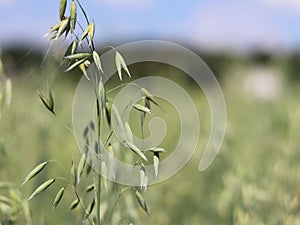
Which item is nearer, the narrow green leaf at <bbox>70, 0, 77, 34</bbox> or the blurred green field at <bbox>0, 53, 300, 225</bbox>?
the narrow green leaf at <bbox>70, 0, 77, 34</bbox>

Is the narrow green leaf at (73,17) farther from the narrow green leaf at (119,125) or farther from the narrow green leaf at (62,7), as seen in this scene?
the narrow green leaf at (119,125)

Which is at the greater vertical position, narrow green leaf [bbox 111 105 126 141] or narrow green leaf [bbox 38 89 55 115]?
narrow green leaf [bbox 38 89 55 115]

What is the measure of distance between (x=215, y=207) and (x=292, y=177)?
9.5 inches

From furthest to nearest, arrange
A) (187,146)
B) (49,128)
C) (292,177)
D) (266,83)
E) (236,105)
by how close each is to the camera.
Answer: (266,83)
(236,105)
(187,146)
(49,128)
(292,177)

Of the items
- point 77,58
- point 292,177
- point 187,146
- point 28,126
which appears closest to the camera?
point 77,58

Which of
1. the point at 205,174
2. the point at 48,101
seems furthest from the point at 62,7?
the point at 205,174

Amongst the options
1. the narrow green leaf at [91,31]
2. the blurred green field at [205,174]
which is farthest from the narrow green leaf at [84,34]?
the blurred green field at [205,174]

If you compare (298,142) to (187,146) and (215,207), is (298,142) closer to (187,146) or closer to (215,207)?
(187,146)

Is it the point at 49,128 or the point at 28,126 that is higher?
the point at 49,128

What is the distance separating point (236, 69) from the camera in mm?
5297

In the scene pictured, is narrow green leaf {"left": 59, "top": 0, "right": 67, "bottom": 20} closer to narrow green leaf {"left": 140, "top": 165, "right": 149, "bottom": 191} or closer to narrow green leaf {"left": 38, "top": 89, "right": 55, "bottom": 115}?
narrow green leaf {"left": 38, "top": 89, "right": 55, "bottom": 115}

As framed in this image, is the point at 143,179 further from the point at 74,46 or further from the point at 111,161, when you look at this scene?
the point at 74,46

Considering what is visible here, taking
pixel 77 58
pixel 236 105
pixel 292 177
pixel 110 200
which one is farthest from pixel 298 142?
pixel 236 105

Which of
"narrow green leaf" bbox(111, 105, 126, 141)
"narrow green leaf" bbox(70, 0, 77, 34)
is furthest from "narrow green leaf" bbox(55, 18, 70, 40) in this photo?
"narrow green leaf" bbox(111, 105, 126, 141)
